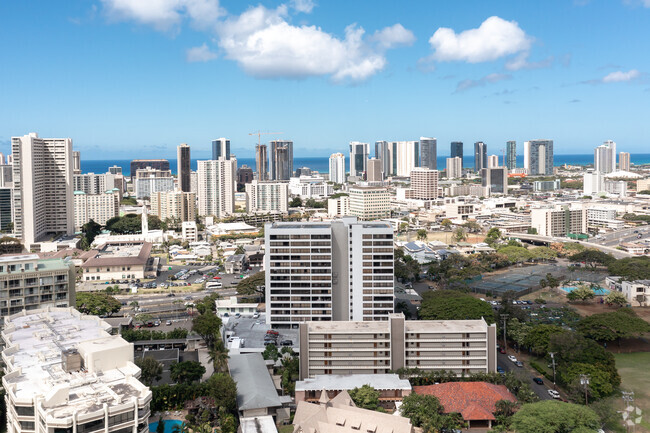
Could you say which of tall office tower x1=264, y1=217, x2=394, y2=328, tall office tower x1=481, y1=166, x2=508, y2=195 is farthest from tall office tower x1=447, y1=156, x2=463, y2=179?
tall office tower x1=264, y1=217, x2=394, y2=328

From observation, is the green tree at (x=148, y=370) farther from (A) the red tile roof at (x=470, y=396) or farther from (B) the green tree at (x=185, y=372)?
(A) the red tile roof at (x=470, y=396)

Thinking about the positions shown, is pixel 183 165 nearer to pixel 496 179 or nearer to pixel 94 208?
pixel 94 208

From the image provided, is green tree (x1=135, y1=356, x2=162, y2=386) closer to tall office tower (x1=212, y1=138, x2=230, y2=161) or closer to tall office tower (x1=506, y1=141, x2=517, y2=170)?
tall office tower (x1=212, y1=138, x2=230, y2=161)

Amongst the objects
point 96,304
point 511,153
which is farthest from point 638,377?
point 511,153

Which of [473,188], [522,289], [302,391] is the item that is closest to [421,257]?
[522,289]

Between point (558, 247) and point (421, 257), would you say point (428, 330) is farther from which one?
point (558, 247)

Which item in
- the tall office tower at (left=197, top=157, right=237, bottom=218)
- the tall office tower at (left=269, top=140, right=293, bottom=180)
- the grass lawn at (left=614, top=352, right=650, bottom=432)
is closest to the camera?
the grass lawn at (left=614, top=352, right=650, bottom=432)
